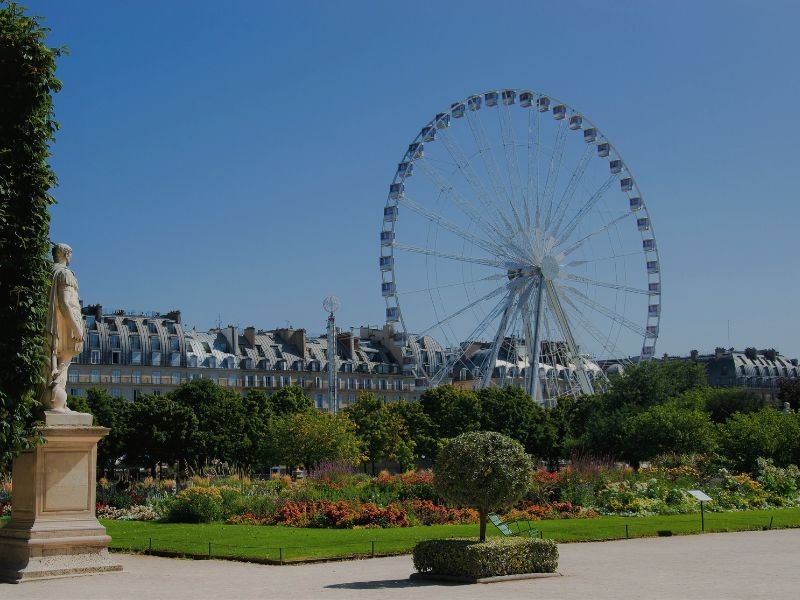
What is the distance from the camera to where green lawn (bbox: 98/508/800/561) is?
21203 millimetres

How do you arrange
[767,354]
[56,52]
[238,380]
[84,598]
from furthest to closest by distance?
[767,354] < [238,380] < [56,52] < [84,598]

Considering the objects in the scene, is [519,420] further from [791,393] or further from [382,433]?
[791,393]

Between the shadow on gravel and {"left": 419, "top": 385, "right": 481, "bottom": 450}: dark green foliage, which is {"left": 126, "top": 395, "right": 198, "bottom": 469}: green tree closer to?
{"left": 419, "top": 385, "right": 481, "bottom": 450}: dark green foliage

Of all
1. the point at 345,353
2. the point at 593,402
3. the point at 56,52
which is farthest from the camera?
the point at 345,353

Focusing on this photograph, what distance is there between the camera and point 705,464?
140ft

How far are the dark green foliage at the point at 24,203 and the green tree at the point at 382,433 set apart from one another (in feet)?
Answer: 168

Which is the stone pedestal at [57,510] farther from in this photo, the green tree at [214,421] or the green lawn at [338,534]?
the green tree at [214,421]

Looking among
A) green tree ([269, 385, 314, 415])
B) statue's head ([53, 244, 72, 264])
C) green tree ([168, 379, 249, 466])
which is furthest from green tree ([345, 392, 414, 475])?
statue's head ([53, 244, 72, 264])

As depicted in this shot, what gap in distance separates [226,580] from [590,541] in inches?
390

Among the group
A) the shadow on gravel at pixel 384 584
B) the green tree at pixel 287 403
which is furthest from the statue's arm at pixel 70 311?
the green tree at pixel 287 403

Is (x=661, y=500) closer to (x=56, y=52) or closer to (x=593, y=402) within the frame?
(x=56, y=52)

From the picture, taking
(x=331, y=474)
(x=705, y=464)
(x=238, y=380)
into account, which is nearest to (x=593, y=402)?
(x=705, y=464)

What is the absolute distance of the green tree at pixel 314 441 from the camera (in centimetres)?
5819

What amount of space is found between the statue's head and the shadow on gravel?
6.99 meters
